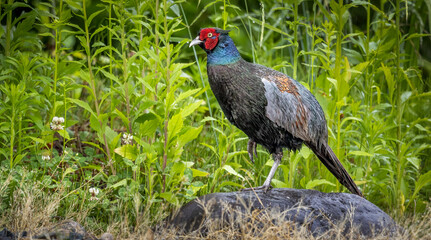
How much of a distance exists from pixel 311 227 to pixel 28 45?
7.83 ft

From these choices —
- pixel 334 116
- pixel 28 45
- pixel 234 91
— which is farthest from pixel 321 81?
pixel 28 45

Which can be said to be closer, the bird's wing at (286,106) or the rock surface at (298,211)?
the rock surface at (298,211)

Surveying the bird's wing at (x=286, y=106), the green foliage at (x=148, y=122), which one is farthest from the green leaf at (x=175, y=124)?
the bird's wing at (x=286, y=106)

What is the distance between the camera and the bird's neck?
3.39m

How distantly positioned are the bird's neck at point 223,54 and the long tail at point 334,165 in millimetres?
811

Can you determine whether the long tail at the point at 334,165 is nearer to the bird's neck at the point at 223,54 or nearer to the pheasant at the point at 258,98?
the pheasant at the point at 258,98

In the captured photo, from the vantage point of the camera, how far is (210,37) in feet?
11.1

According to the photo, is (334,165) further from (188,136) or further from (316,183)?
(188,136)

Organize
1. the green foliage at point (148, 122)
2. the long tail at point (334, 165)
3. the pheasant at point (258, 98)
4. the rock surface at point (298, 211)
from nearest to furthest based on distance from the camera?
the rock surface at point (298, 211) < the pheasant at point (258, 98) < the green foliage at point (148, 122) < the long tail at point (334, 165)

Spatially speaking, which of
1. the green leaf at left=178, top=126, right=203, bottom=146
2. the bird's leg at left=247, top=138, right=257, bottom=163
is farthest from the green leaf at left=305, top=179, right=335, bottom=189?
the green leaf at left=178, top=126, right=203, bottom=146

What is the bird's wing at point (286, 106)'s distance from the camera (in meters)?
3.39

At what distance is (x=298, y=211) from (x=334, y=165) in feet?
1.96

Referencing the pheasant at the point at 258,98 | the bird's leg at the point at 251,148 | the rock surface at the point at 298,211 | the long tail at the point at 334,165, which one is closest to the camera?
the rock surface at the point at 298,211

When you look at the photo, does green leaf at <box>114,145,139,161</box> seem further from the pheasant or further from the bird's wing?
the bird's wing
